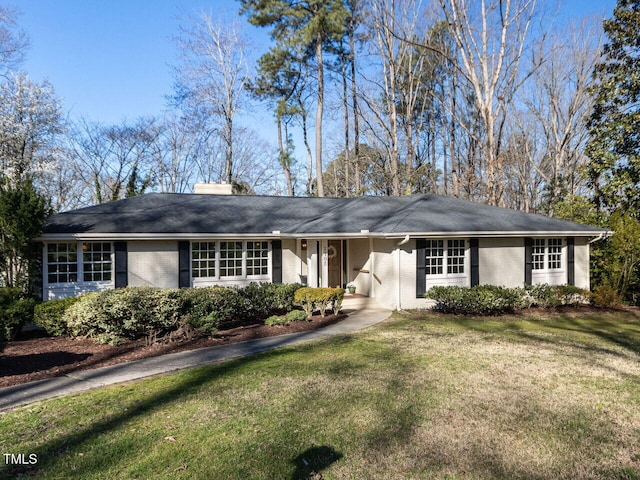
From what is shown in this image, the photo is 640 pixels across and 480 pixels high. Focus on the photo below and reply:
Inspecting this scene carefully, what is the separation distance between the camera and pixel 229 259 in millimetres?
12789

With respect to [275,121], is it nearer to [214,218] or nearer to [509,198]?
[214,218]

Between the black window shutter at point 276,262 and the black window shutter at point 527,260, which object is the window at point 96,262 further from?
the black window shutter at point 527,260

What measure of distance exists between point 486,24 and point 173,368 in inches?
784

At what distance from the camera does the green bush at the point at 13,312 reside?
8.79m

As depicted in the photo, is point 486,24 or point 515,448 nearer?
point 515,448

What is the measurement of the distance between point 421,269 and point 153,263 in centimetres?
758

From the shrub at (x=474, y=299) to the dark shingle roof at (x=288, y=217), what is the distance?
5.50 feet

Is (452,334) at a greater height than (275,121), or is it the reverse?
(275,121)

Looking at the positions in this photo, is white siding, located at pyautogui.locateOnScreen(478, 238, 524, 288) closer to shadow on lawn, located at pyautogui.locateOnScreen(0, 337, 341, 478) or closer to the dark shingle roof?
the dark shingle roof

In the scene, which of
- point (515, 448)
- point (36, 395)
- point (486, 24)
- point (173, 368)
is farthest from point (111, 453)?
point (486, 24)

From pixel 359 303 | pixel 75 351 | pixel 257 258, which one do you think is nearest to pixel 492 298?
pixel 359 303

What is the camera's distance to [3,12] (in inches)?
739

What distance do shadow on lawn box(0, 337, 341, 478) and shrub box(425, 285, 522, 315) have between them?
20.4 feet

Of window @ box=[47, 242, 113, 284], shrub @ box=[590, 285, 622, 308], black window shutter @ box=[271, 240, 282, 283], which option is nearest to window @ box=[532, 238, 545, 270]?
shrub @ box=[590, 285, 622, 308]
